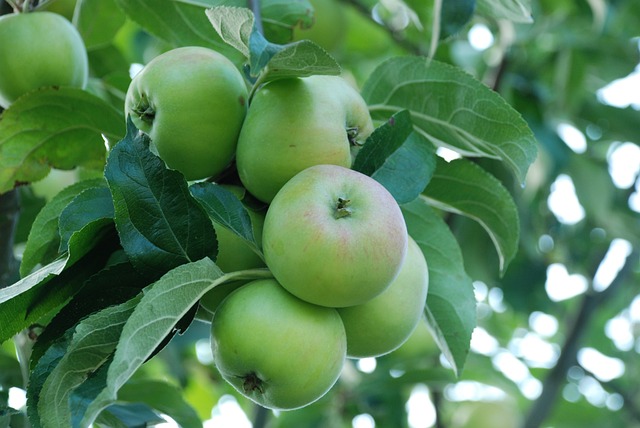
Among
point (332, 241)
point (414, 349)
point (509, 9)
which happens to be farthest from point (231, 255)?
point (414, 349)

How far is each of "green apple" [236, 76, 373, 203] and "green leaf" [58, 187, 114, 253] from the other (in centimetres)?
18

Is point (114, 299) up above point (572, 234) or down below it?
above

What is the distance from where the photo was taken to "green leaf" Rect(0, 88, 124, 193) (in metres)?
1.37

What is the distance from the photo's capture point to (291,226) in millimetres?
975

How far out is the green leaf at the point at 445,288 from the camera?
1.32 meters

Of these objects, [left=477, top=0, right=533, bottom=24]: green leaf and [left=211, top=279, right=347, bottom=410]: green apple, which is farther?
[left=477, top=0, right=533, bottom=24]: green leaf

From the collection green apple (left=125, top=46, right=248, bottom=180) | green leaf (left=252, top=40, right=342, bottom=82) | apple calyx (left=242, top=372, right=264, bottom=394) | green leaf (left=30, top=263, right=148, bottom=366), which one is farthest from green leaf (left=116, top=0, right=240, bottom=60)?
apple calyx (left=242, top=372, right=264, bottom=394)

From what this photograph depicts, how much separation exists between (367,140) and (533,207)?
76.0 inches

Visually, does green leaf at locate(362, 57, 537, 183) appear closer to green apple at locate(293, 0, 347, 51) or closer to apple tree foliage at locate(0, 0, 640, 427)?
apple tree foliage at locate(0, 0, 640, 427)

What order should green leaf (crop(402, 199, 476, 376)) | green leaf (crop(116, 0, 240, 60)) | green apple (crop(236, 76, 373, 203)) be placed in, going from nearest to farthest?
green apple (crop(236, 76, 373, 203)) → green leaf (crop(402, 199, 476, 376)) → green leaf (crop(116, 0, 240, 60))

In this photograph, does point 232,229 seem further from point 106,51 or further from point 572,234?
point 572,234

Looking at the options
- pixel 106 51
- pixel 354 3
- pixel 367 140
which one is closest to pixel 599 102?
pixel 354 3

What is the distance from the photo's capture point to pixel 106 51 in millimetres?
1939

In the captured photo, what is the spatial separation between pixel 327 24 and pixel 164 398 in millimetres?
1022
